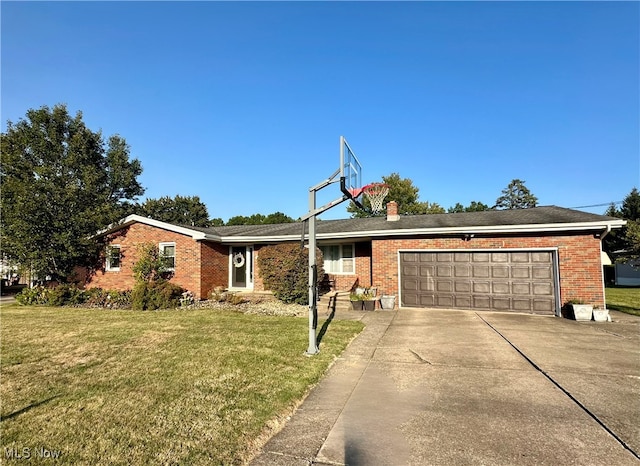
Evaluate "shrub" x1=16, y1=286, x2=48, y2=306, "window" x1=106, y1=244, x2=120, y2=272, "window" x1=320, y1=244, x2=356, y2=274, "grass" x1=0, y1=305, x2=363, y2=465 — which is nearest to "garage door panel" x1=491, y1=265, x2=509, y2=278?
"window" x1=320, y1=244, x2=356, y2=274

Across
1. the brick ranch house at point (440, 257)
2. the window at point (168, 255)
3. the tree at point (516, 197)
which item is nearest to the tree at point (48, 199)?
the brick ranch house at point (440, 257)

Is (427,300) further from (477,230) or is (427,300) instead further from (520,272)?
(520,272)

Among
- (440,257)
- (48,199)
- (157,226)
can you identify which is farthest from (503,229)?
(48,199)

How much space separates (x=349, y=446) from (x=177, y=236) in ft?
43.5

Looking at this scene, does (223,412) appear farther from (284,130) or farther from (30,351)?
(284,130)

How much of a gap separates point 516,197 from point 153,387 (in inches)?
2201

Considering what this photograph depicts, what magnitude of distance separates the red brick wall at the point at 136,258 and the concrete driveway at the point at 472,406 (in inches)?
367

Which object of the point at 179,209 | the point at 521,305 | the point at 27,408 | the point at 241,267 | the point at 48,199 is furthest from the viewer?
the point at 179,209

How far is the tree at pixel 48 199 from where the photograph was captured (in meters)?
14.1

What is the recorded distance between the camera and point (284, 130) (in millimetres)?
16141

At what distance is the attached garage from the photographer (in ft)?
34.9

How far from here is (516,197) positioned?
4959 centimetres

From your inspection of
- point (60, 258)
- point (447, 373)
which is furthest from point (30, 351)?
point (60, 258)

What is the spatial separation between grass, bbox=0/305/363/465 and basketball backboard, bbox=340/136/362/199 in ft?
10.6
